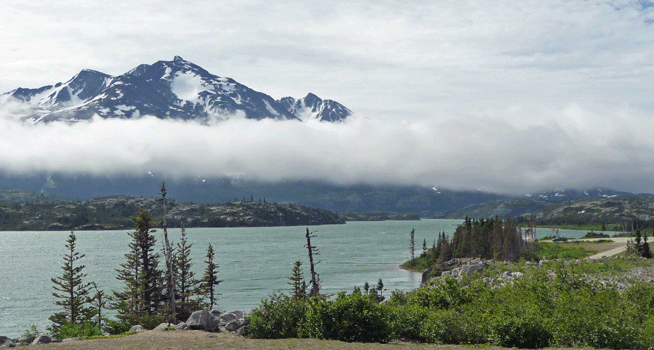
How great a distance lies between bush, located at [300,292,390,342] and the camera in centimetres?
2795

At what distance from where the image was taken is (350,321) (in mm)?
28141

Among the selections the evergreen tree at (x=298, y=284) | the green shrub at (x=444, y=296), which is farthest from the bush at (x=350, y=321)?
the evergreen tree at (x=298, y=284)

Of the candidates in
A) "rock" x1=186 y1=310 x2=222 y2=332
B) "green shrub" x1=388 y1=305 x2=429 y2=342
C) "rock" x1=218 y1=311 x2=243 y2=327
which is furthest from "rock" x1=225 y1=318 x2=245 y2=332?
"green shrub" x1=388 y1=305 x2=429 y2=342

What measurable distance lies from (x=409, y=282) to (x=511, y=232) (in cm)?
4878

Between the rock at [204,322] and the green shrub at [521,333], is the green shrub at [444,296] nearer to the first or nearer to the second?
the green shrub at [521,333]

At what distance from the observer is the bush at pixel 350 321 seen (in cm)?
2795

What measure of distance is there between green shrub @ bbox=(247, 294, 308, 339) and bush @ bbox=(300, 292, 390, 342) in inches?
79.4

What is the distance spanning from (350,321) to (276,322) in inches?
217

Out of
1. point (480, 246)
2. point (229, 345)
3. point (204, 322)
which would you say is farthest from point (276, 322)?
point (480, 246)

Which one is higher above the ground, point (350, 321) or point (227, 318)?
point (350, 321)

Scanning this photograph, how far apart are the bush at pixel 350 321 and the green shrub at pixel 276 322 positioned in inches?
79.4

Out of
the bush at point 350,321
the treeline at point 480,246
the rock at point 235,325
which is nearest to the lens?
the bush at point 350,321

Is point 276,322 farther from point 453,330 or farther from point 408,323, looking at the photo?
point 453,330

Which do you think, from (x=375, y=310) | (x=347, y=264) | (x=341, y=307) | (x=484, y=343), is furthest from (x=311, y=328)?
(x=347, y=264)
